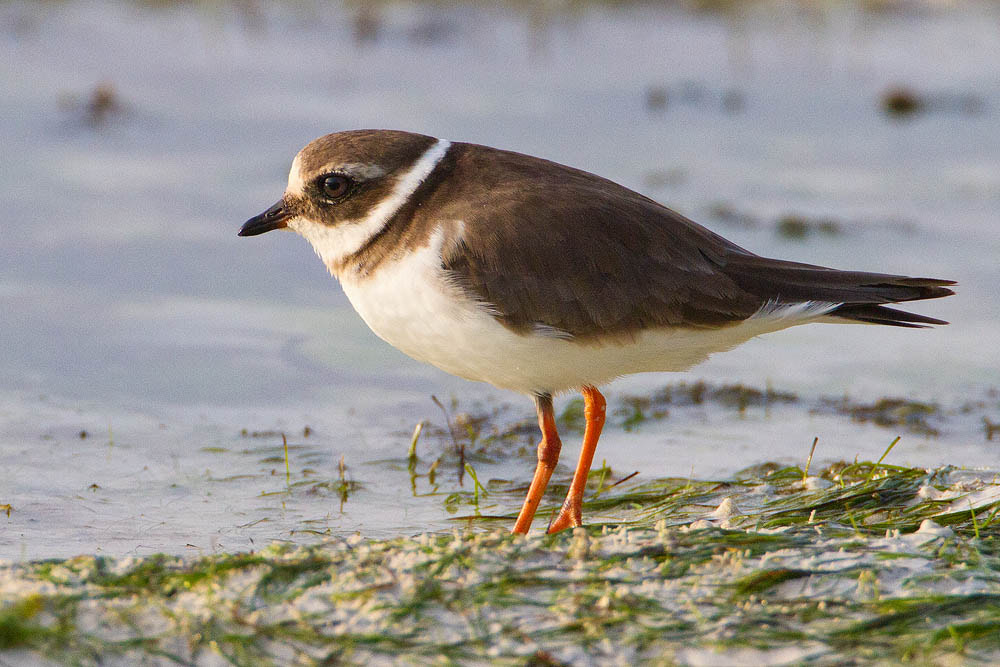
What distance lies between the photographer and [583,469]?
5469mm

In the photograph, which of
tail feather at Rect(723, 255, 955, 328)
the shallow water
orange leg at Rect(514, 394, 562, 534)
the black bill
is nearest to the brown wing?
tail feather at Rect(723, 255, 955, 328)

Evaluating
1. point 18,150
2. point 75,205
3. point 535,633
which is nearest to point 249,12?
point 18,150

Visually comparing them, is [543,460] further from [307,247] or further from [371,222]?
[307,247]

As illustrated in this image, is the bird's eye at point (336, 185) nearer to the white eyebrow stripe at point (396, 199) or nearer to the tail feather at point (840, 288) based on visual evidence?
the white eyebrow stripe at point (396, 199)

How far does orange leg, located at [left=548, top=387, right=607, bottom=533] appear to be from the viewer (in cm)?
542

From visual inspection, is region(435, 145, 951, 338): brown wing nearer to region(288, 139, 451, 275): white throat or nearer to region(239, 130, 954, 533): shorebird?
region(239, 130, 954, 533): shorebird

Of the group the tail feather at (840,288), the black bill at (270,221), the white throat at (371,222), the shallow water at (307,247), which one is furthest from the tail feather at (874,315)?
the black bill at (270,221)

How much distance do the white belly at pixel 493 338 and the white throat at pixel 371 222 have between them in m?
0.14

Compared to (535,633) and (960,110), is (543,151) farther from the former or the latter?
(535,633)

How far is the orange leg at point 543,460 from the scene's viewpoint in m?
5.38

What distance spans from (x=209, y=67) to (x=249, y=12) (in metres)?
2.59

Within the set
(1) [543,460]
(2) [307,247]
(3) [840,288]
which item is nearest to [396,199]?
(1) [543,460]

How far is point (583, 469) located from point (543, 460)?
0.21 m

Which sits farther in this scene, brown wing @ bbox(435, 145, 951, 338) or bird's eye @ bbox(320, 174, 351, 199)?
bird's eye @ bbox(320, 174, 351, 199)
